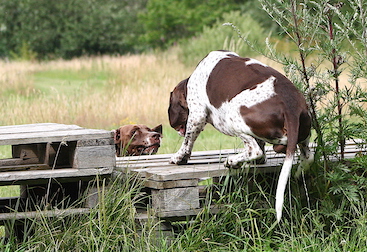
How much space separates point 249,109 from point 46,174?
1.33m

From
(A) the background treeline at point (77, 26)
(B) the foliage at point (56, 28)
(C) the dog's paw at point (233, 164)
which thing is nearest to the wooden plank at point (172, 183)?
(C) the dog's paw at point (233, 164)

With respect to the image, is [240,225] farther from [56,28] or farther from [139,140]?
[56,28]

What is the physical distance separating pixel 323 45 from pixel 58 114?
616 cm

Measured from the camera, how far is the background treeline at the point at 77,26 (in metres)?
34.2

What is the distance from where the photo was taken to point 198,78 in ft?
14.4

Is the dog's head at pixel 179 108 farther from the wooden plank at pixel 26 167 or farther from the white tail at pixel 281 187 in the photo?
the white tail at pixel 281 187

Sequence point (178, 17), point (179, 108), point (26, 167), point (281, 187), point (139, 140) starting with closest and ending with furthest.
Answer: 1. point (281, 187)
2. point (26, 167)
3. point (179, 108)
4. point (139, 140)
5. point (178, 17)

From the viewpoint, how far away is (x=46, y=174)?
3756 mm

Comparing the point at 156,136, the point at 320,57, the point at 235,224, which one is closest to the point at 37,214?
the point at 235,224

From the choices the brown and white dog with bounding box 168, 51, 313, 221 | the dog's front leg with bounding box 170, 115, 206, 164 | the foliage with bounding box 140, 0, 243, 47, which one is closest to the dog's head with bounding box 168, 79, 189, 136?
the brown and white dog with bounding box 168, 51, 313, 221

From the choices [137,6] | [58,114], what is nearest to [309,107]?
[58,114]

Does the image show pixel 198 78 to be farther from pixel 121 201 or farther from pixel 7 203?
pixel 7 203

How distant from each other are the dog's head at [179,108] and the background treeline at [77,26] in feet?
95.3

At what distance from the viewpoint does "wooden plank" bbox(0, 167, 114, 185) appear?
12.2 feet
